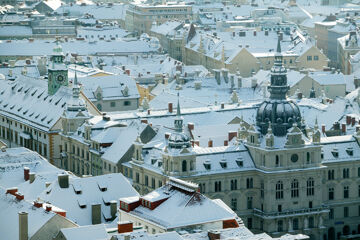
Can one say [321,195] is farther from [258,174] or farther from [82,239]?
[82,239]

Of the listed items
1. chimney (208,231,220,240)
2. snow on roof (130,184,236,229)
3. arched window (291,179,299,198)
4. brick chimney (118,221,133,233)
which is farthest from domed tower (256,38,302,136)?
brick chimney (118,221,133,233)

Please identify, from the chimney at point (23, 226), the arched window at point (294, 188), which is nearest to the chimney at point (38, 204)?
the chimney at point (23, 226)

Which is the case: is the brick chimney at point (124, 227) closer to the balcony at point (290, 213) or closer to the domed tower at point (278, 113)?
the balcony at point (290, 213)

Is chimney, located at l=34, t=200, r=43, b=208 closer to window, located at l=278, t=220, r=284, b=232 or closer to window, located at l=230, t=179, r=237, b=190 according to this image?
window, located at l=230, t=179, r=237, b=190

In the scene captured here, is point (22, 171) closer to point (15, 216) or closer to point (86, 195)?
point (86, 195)

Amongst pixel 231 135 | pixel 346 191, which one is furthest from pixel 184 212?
pixel 231 135

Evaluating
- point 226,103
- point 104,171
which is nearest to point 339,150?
point 104,171
